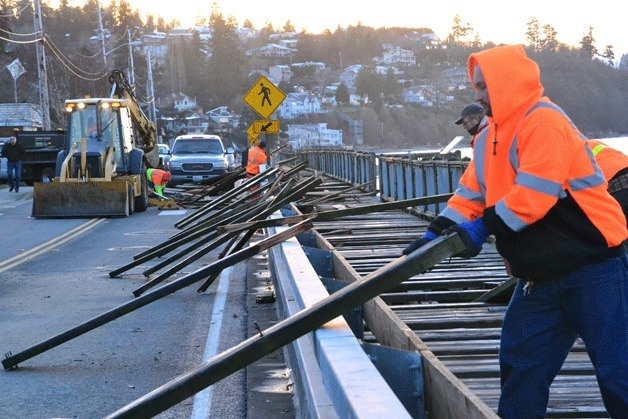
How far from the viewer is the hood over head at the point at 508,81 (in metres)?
4.77

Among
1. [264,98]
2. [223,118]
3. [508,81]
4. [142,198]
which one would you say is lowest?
[223,118]

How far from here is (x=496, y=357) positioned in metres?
6.86

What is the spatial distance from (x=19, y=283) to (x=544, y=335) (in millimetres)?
10270

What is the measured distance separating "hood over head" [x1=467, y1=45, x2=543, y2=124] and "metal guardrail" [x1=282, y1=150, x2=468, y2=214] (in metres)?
10.2

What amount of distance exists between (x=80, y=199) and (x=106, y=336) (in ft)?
53.5

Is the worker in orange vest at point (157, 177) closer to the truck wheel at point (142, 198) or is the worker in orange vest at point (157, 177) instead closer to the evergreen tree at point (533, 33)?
the truck wheel at point (142, 198)

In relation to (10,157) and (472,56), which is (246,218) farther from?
(10,157)

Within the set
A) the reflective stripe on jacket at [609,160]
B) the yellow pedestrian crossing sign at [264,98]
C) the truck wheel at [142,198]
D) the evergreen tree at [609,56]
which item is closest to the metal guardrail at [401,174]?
the yellow pedestrian crossing sign at [264,98]

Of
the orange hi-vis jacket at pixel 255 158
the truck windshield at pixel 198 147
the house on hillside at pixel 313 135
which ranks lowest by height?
the house on hillside at pixel 313 135

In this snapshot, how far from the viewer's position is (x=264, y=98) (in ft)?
92.4

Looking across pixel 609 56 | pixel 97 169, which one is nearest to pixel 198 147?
pixel 97 169

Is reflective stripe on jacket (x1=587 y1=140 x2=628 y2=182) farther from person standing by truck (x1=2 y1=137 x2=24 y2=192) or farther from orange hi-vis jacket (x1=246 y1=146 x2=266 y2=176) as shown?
person standing by truck (x1=2 y1=137 x2=24 y2=192)

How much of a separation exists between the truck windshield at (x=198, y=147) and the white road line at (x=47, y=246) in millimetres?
14624

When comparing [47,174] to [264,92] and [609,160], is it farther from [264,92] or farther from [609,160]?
[609,160]
